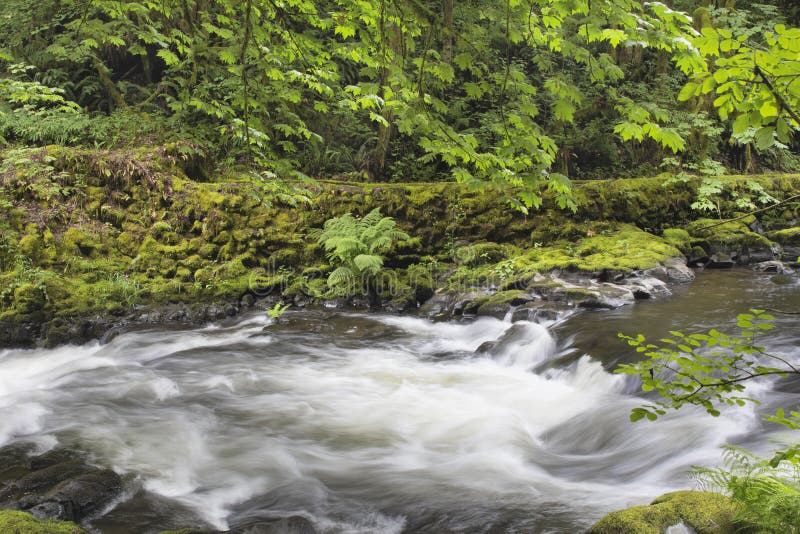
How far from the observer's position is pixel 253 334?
841 centimetres

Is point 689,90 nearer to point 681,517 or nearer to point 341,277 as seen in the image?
point 681,517

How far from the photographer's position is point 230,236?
1038 cm

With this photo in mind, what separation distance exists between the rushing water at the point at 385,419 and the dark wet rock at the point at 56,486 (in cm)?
18

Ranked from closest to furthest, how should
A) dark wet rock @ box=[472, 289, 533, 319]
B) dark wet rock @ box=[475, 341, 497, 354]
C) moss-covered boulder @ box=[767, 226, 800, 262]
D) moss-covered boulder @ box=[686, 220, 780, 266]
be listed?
dark wet rock @ box=[475, 341, 497, 354], dark wet rock @ box=[472, 289, 533, 319], moss-covered boulder @ box=[686, 220, 780, 266], moss-covered boulder @ box=[767, 226, 800, 262]

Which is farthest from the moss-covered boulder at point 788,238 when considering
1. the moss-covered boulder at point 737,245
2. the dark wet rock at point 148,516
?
the dark wet rock at point 148,516

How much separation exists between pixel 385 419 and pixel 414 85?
139 inches

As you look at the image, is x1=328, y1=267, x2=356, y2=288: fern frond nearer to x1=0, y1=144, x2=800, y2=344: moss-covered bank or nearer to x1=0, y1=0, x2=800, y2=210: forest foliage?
x1=0, y1=144, x2=800, y2=344: moss-covered bank

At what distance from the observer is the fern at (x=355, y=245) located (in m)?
9.40

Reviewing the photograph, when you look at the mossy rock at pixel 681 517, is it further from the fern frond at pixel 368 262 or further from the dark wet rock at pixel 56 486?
the fern frond at pixel 368 262

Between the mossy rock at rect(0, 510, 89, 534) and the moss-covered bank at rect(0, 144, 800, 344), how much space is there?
605 centimetres

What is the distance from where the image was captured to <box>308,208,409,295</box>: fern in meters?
9.40

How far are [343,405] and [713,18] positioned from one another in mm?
15683

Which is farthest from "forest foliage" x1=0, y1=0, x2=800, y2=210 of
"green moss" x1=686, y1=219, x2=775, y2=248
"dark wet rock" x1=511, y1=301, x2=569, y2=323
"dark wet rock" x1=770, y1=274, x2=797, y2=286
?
"dark wet rock" x1=770, y1=274, x2=797, y2=286

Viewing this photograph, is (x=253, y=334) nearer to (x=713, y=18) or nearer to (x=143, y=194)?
(x=143, y=194)
